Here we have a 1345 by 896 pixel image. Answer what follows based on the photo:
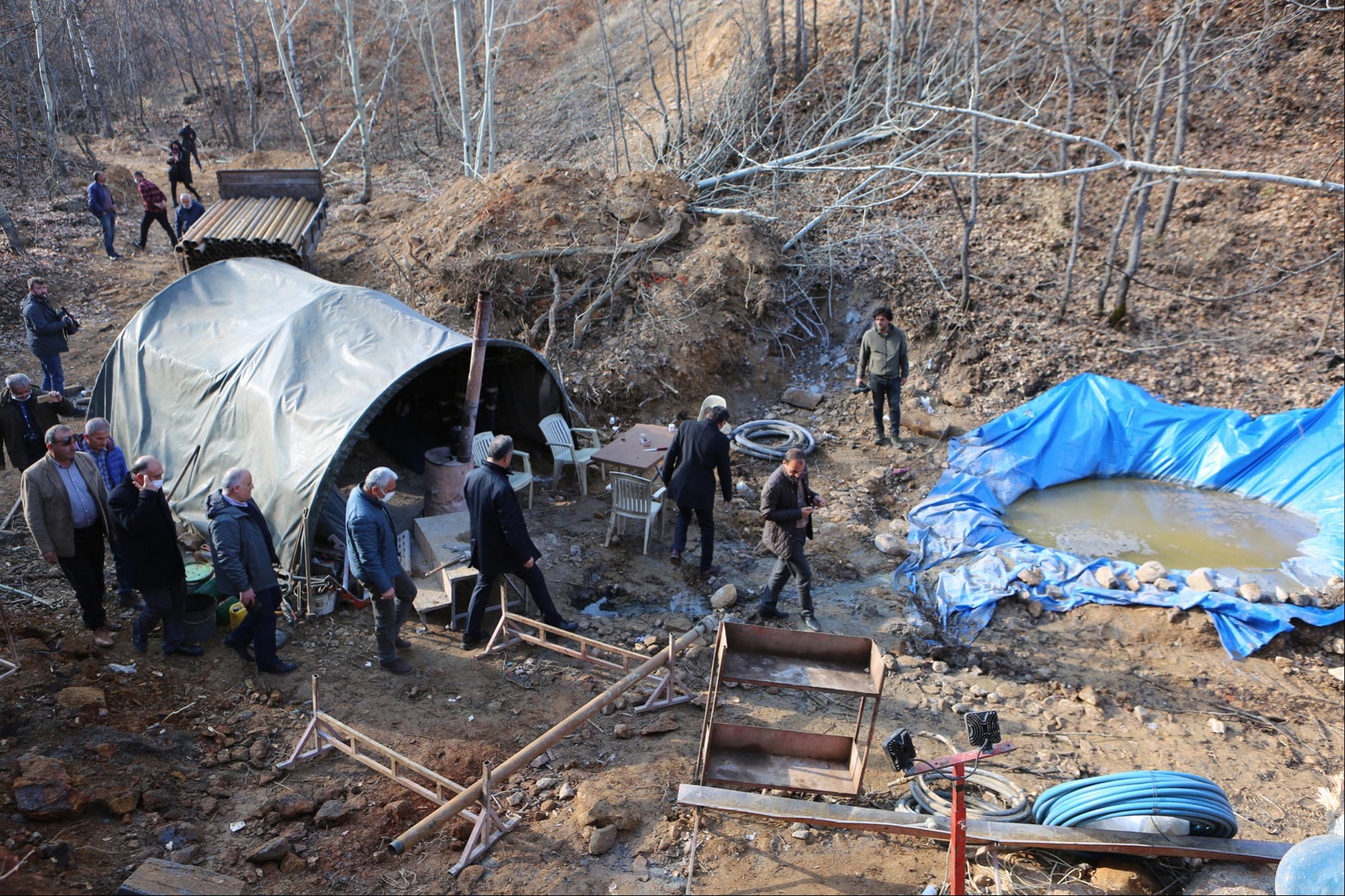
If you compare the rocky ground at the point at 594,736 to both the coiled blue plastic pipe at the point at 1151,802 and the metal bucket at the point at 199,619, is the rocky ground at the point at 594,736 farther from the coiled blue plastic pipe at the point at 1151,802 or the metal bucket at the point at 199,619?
the coiled blue plastic pipe at the point at 1151,802

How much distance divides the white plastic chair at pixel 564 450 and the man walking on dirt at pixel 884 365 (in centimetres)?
340

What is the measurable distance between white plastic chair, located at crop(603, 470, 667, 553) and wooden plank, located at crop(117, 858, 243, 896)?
175 inches

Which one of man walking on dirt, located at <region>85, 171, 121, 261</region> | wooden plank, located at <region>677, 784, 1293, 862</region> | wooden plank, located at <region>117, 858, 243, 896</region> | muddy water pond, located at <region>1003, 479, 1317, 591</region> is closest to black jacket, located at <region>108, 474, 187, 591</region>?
wooden plank, located at <region>117, 858, 243, 896</region>

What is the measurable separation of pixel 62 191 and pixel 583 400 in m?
13.2

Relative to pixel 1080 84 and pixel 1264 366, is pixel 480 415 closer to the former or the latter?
pixel 1264 366

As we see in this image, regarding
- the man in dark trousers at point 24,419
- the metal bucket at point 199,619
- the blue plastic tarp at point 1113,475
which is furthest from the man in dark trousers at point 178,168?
the blue plastic tarp at point 1113,475

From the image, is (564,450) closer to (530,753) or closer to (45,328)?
(530,753)

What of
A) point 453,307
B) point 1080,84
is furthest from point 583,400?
point 1080,84

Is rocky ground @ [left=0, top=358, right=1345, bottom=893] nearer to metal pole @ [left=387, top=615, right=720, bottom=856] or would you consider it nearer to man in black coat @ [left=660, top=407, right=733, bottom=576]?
metal pole @ [left=387, top=615, right=720, bottom=856]

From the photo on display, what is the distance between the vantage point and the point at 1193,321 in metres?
12.3

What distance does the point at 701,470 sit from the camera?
7.66 metres

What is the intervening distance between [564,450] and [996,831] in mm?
5685

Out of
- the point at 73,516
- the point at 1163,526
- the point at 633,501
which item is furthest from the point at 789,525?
the point at 73,516

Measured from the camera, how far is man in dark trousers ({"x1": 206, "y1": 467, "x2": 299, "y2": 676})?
5.67m
